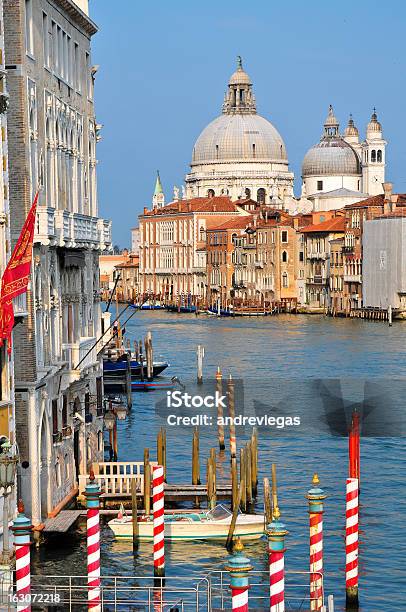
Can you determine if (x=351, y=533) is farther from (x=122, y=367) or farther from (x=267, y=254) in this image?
(x=267, y=254)

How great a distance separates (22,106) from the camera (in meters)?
16.0

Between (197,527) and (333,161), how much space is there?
10857cm

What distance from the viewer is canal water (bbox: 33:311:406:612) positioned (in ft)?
55.8

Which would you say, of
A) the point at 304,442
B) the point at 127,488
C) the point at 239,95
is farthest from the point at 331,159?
the point at 127,488

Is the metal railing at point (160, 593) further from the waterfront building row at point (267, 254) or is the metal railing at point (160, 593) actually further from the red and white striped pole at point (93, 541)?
the waterfront building row at point (267, 254)

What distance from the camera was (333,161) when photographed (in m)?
125

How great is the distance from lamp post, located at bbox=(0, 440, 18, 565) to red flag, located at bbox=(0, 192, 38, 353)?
0.92m

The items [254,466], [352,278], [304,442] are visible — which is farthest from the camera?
[352,278]

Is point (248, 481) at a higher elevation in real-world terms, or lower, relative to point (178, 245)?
lower

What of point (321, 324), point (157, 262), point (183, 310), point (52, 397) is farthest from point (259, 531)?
point (157, 262)

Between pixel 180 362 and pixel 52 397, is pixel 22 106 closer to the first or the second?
pixel 52 397

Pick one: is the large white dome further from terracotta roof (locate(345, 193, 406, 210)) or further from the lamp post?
the lamp post

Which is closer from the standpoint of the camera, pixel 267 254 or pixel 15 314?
pixel 15 314

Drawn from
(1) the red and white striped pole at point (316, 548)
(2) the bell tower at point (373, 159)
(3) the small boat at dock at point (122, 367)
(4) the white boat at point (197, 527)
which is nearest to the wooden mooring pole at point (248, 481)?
(4) the white boat at point (197, 527)
